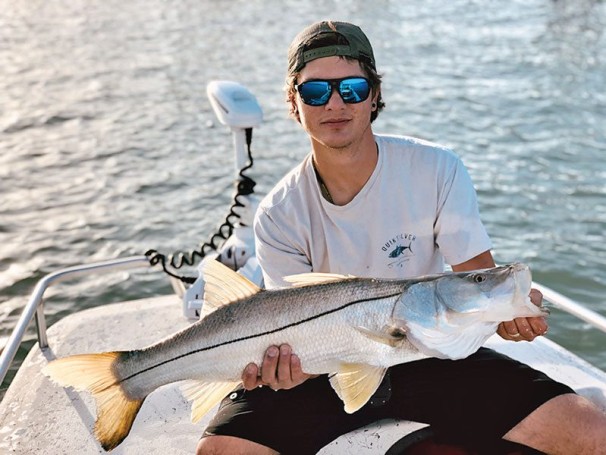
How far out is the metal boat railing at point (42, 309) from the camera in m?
3.83

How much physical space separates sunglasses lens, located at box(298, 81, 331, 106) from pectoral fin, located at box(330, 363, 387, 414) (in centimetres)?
115

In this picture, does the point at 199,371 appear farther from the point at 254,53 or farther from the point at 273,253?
the point at 254,53

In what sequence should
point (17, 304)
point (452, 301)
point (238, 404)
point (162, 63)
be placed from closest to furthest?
point (452, 301), point (238, 404), point (17, 304), point (162, 63)

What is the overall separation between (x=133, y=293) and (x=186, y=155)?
154 inches

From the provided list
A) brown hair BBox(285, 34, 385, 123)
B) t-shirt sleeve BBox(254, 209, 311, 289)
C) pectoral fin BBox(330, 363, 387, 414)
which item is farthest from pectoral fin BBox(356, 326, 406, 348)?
brown hair BBox(285, 34, 385, 123)

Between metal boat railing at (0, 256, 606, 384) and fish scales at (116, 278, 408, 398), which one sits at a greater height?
fish scales at (116, 278, 408, 398)

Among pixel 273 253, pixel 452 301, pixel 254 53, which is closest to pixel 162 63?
pixel 254 53

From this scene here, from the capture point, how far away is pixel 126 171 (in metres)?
10.8

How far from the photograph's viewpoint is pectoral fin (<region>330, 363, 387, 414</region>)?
2.85 m

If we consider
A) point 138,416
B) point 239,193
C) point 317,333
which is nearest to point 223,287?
point 317,333

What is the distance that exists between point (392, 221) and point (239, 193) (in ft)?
5.96

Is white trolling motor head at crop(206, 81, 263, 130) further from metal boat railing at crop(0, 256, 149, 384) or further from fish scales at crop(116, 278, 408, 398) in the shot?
fish scales at crop(116, 278, 408, 398)

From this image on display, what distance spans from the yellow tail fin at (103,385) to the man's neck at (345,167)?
1183mm

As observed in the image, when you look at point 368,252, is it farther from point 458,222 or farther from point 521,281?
point 521,281
